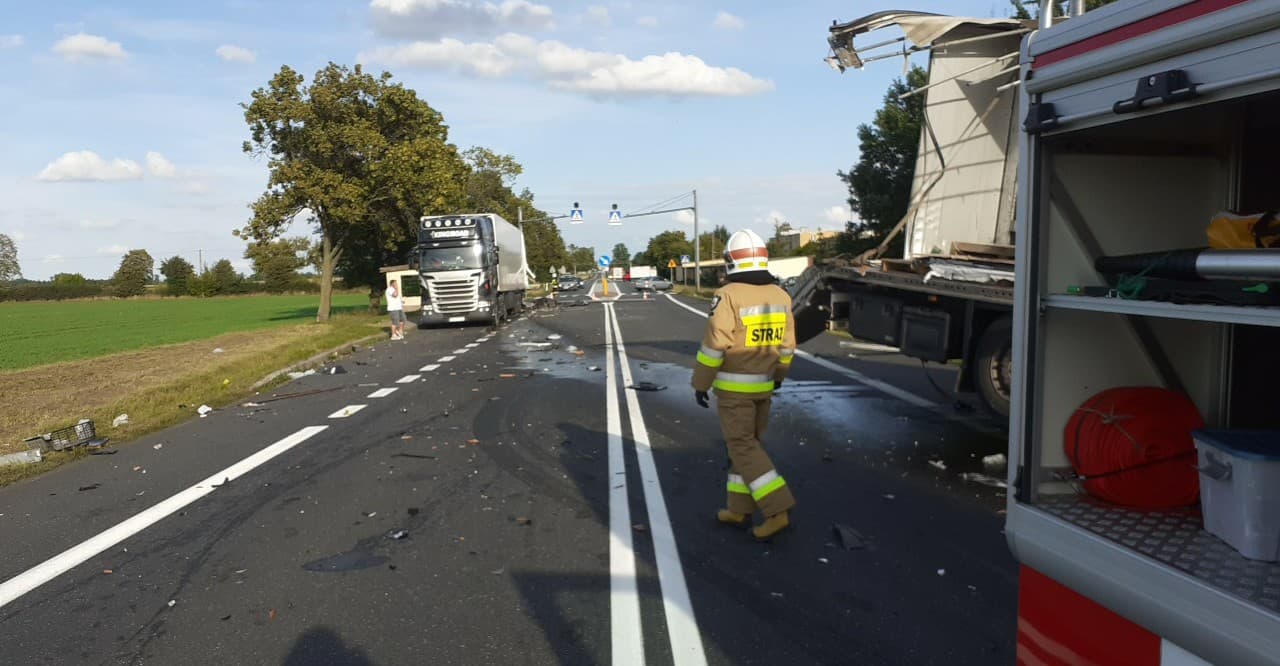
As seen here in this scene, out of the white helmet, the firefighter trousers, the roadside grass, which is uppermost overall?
the white helmet

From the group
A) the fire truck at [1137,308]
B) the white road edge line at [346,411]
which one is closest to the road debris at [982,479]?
the fire truck at [1137,308]

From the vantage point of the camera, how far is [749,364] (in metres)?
5.36

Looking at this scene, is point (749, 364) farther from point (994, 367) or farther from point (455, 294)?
point (455, 294)

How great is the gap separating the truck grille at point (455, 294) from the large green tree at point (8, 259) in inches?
4080

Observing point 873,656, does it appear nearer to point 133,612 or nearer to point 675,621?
point 675,621

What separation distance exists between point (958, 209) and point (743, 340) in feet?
14.4

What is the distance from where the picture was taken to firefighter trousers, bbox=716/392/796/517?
5.32 m

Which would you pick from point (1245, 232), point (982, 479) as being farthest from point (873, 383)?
point (1245, 232)

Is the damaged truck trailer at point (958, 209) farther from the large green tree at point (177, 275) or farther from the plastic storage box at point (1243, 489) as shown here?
the large green tree at point (177, 275)

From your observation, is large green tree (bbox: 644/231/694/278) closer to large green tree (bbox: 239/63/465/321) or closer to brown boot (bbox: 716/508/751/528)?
large green tree (bbox: 239/63/465/321)

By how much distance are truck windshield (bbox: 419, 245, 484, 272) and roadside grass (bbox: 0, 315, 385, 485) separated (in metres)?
3.90

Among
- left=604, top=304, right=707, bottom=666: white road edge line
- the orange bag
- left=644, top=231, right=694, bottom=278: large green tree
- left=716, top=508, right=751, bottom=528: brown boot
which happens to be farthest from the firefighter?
left=644, top=231, right=694, bottom=278: large green tree

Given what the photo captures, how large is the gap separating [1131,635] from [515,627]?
111 inches

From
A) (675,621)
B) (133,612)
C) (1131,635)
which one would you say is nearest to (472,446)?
(133,612)
